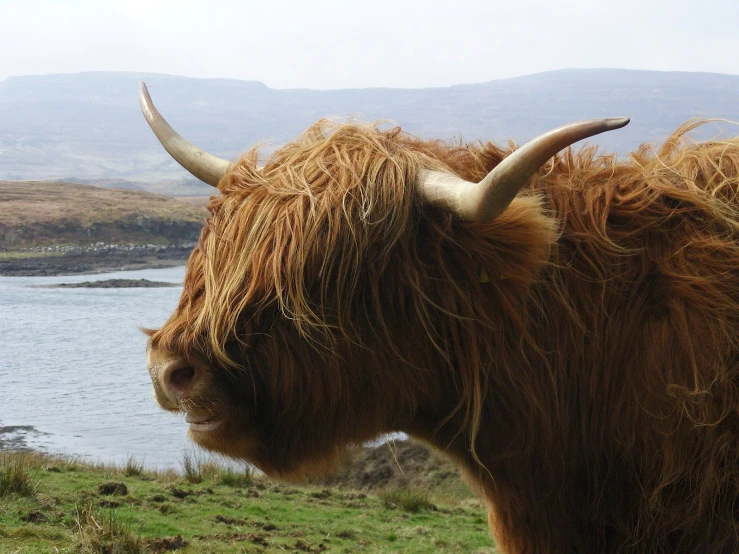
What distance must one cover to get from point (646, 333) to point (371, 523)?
5.06m

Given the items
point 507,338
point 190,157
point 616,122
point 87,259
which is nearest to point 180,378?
point 507,338

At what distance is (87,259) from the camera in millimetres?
48188

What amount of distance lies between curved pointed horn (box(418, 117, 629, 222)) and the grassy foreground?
2878 mm

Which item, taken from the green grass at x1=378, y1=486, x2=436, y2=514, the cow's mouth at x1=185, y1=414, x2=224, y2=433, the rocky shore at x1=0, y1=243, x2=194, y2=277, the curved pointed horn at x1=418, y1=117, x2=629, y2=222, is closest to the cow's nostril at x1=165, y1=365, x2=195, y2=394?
the cow's mouth at x1=185, y1=414, x2=224, y2=433

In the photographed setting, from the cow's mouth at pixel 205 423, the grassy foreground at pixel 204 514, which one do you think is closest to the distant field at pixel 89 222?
the grassy foreground at pixel 204 514

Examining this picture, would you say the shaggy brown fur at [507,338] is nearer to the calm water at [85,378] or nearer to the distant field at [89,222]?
the calm water at [85,378]

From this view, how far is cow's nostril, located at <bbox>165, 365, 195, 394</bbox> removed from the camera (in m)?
2.50

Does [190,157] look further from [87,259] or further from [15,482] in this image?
[87,259]

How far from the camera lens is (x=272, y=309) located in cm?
258

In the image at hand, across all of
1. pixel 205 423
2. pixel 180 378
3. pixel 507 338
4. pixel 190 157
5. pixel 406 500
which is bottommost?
pixel 406 500

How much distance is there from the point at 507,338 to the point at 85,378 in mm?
17662

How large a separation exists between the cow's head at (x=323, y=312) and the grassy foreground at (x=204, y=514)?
2.20 m

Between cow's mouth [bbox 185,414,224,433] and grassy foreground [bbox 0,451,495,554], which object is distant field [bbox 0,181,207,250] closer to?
grassy foreground [bbox 0,451,495,554]

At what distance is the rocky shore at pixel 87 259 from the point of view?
144 feet
